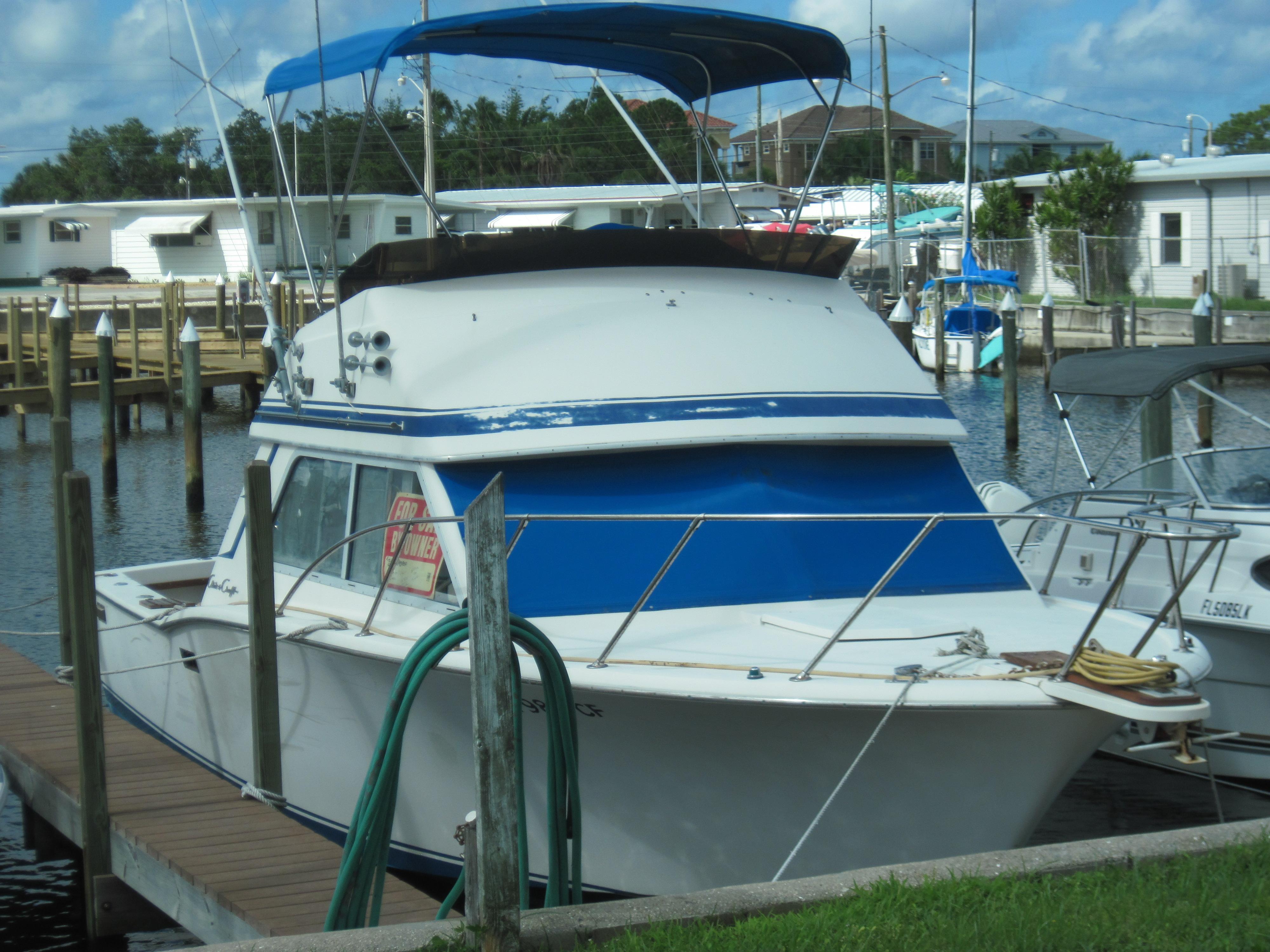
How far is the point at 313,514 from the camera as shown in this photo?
272 inches

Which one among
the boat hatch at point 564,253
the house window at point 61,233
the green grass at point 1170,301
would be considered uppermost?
the house window at point 61,233

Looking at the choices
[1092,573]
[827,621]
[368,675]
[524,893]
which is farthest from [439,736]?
[1092,573]

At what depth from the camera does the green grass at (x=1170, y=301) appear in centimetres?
2872

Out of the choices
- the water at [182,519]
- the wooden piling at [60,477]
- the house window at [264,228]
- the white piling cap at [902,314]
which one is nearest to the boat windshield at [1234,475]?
the water at [182,519]

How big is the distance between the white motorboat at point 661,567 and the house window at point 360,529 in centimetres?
2

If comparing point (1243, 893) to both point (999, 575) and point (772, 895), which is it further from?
point (999, 575)

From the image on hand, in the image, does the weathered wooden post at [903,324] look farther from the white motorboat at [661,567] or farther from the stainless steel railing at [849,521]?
the stainless steel railing at [849,521]

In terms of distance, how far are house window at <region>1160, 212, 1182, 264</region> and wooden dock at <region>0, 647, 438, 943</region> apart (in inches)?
1227

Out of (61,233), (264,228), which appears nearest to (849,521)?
(264,228)

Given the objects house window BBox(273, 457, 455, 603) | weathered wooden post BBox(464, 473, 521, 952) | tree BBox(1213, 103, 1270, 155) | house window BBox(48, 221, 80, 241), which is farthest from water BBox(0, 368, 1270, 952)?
tree BBox(1213, 103, 1270, 155)

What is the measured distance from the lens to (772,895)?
406 cm

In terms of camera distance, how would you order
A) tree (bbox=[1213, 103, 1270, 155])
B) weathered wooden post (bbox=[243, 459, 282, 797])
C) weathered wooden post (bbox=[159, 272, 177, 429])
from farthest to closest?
tree (bbox=[1213, 103, 1270, 155]), weathered wooden post (bbox=[159, 272, 177, 429]), weathered wooden post (bbox=[243, 459, 282, 797])

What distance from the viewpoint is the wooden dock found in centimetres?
502

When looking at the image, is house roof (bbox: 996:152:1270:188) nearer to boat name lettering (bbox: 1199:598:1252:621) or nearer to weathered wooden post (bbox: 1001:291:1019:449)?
weathered wooden post (bbox: 1001:291:1019:449)
